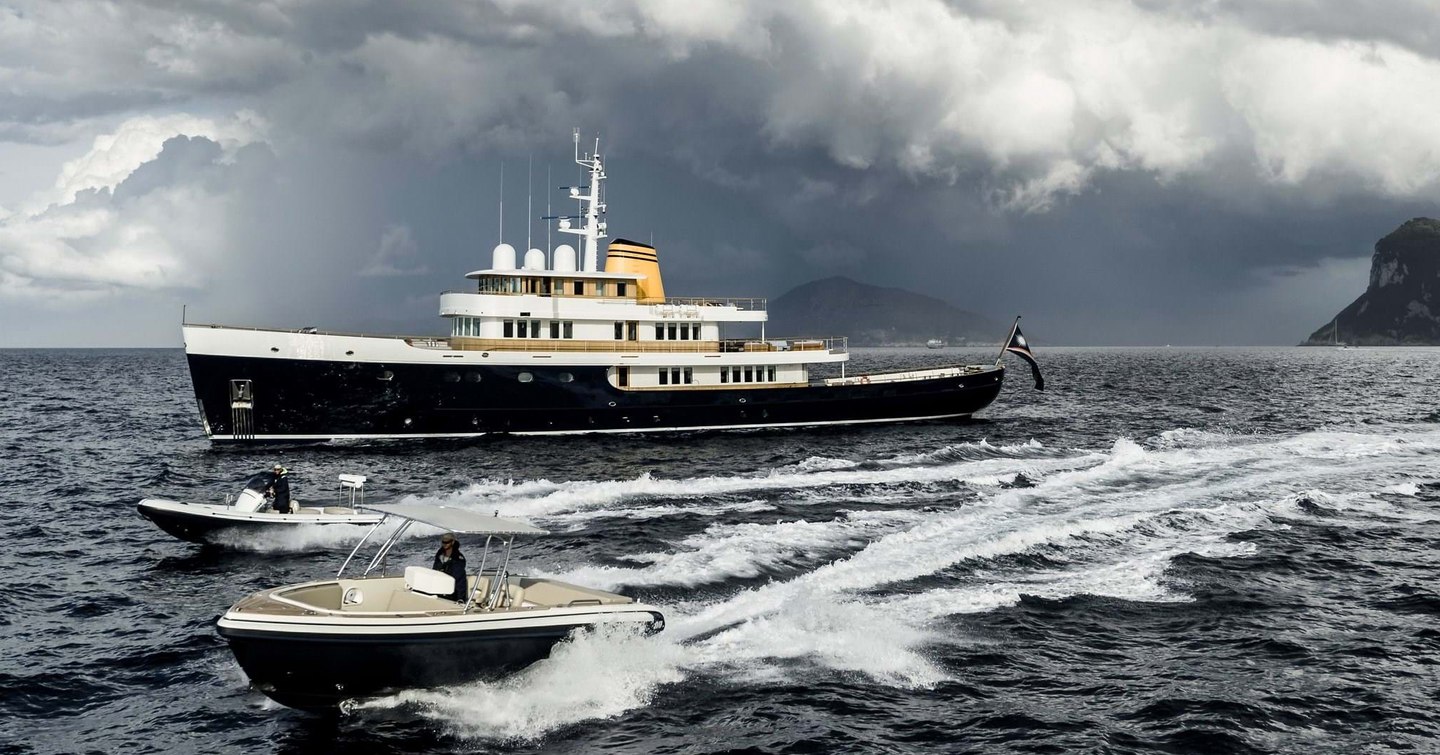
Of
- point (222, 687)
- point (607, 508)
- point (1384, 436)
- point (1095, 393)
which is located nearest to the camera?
point (222, 687)

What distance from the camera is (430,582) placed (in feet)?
48.5

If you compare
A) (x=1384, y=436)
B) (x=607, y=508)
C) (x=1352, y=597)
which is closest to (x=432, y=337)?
(x=607, y=508)

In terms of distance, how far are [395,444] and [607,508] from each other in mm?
18101

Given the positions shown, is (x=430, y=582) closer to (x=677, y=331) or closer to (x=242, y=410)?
(x=242, y=410)

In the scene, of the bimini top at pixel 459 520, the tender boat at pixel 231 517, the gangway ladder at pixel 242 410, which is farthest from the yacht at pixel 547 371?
the bimini top at pixel 459 520

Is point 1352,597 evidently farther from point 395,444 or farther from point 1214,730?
point 395,444

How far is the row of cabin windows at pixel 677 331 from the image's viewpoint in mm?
49000

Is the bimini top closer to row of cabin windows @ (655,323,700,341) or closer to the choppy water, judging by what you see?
the choppy water

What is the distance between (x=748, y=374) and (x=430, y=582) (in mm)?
36351

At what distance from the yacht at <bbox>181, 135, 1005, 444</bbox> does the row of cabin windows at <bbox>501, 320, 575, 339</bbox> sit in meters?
0.07

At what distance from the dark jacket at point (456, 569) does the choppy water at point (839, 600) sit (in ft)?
4.70

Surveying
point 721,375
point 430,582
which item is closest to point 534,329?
point 721,375

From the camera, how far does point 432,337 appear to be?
4578cm

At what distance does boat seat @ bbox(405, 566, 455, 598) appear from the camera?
14727mm
